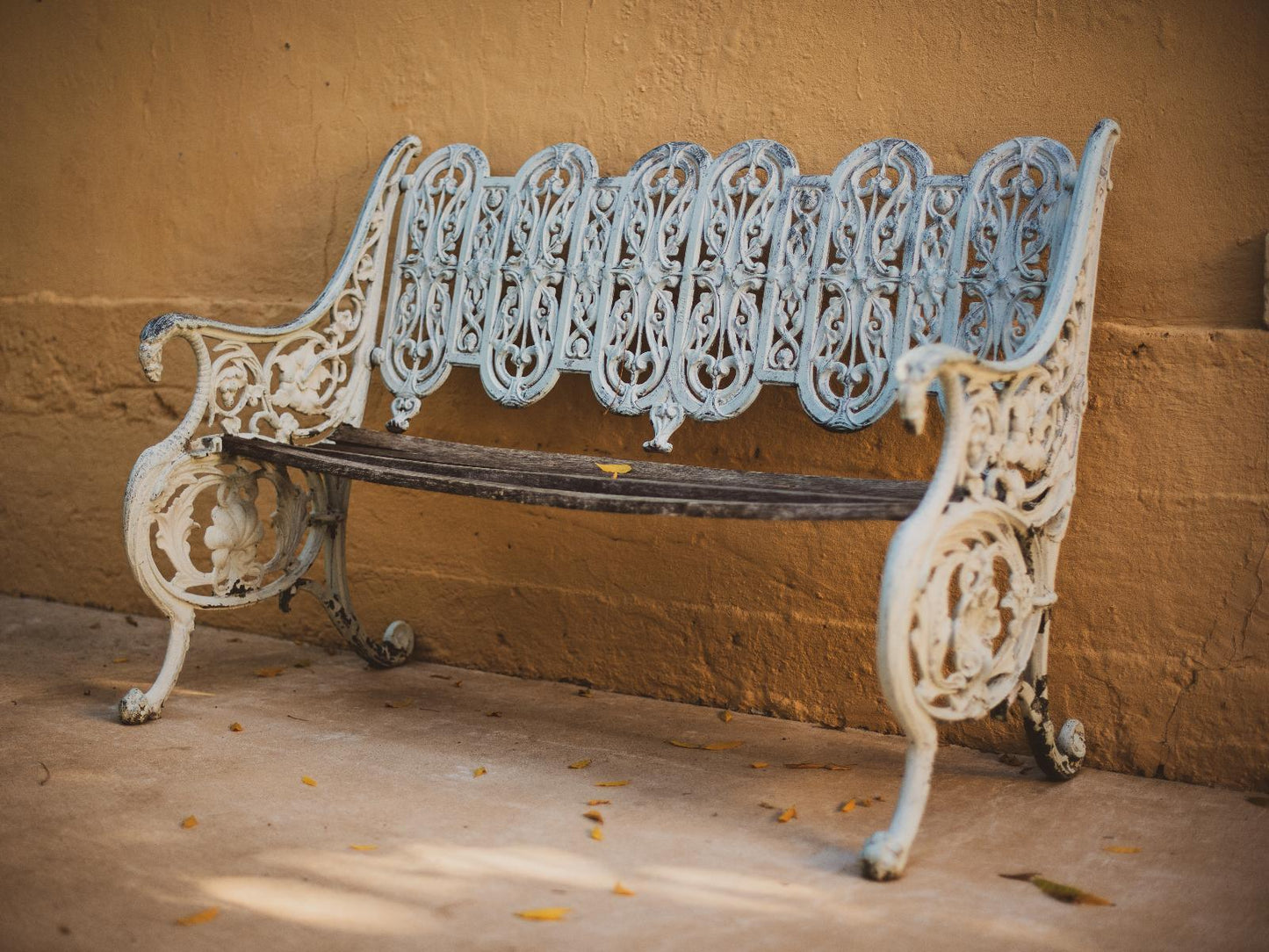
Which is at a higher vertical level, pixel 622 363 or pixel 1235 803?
pixel 622 363

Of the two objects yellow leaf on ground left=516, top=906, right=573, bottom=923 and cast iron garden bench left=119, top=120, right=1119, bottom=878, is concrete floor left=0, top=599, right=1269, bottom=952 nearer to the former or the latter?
Result: yellow leaf on ground left=516, top=906, right=573, bottom=923

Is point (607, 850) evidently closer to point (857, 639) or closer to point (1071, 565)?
point (857, 639)

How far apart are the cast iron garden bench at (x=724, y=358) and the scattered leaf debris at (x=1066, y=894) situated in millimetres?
229

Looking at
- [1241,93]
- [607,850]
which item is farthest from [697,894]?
[1241,93]

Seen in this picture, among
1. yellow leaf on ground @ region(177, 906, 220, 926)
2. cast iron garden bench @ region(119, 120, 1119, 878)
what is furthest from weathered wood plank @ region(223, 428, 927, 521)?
yellow leaf on ground @ region(177, 906, 220, 926)

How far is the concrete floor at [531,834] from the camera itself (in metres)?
1.86

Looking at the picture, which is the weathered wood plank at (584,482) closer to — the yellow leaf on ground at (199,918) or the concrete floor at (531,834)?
the concrete floor at (531,834)

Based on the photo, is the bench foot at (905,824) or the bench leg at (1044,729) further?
the bench leg at (1044,729)

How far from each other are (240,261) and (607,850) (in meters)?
2.49

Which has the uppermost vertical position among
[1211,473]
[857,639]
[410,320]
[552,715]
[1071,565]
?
[410,320]

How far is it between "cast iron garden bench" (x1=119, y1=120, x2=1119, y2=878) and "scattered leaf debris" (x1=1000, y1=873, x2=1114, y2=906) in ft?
0.75

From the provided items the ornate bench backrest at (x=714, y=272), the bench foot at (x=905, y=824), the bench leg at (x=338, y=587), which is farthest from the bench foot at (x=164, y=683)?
the bench foot at (x=905, y=824)

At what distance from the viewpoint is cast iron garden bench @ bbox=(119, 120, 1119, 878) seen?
2174 millimetres

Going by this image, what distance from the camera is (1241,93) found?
2654 mm
